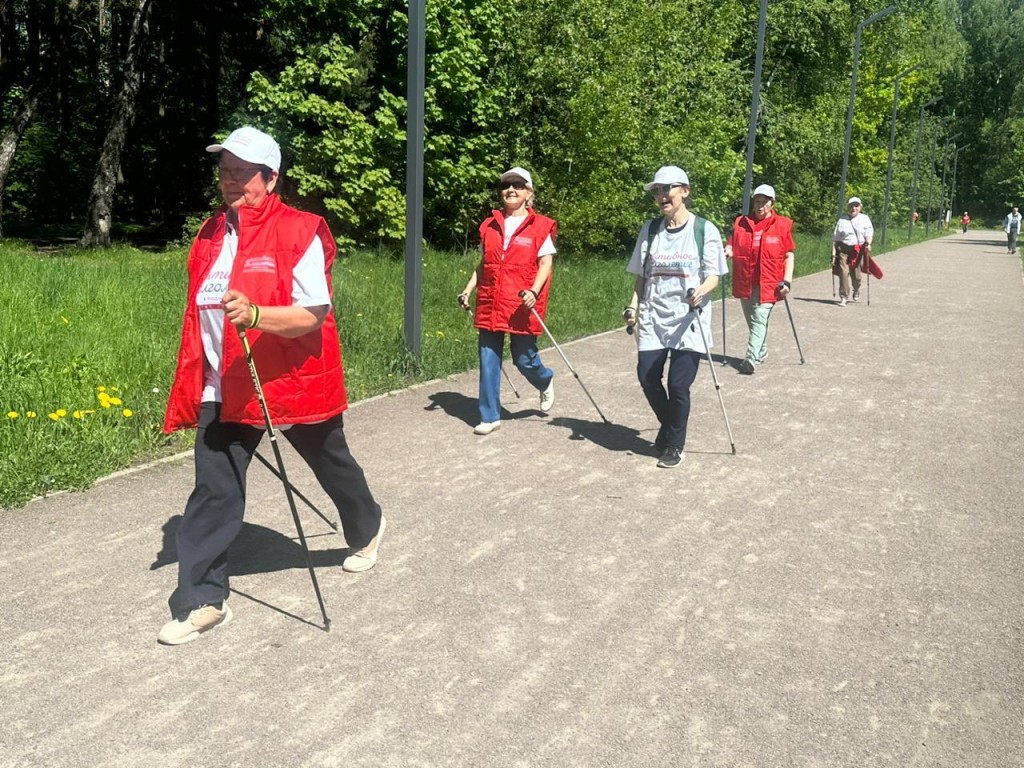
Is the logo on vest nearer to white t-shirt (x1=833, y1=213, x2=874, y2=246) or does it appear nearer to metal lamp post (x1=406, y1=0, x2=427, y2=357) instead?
metal lamp post (x1=406, y1=0, x2=427, y2=357)

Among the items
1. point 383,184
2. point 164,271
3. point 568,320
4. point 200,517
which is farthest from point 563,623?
point 383,184

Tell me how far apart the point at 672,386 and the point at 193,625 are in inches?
151

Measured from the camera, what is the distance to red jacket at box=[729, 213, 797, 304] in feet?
38.5

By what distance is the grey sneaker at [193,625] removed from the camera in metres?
4.14

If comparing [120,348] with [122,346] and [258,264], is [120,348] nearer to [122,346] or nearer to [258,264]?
[122,346]

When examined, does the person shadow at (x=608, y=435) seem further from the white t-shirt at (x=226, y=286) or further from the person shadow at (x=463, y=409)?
Answer: the white t-shirt at (x=226, y=286)

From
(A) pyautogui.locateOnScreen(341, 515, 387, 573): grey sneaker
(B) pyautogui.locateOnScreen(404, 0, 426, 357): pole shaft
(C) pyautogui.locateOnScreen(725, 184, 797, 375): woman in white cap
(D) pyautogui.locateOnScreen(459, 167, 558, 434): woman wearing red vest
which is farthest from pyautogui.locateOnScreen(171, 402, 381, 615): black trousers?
(C) pyautogui.locateOnScreen(725, 184, 797, 375): woman in white cap

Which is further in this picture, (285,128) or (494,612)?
(285,128)

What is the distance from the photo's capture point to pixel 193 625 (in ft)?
13.8

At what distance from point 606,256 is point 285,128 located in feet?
24.8

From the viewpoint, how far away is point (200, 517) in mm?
4266

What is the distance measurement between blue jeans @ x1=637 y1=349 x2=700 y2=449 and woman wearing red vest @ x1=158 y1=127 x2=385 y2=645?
3.17 metres

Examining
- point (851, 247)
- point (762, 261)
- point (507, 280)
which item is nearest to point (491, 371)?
point (507, 280)

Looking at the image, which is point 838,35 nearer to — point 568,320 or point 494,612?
point 568,320
